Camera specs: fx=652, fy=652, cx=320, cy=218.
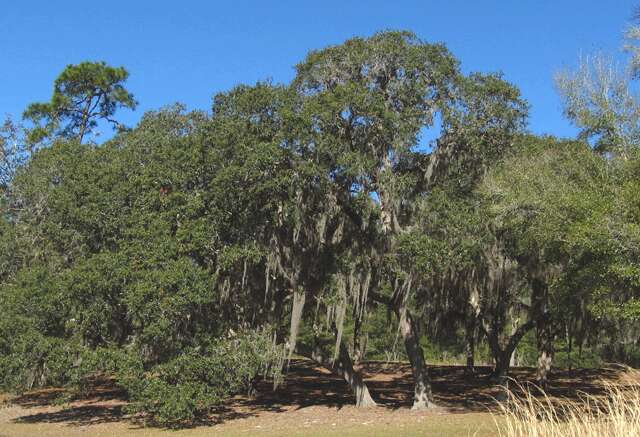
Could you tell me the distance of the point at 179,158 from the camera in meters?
14.1

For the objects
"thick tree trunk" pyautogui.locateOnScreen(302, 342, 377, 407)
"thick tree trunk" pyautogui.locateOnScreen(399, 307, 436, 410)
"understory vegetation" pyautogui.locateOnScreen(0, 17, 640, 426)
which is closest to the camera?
"understory vegetation" pyautogui.locateOnScreen(0, 17, 640, 426)

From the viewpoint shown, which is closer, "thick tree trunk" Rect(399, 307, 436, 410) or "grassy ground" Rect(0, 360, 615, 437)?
"grassy ground" Rect(0, 360, 615, 437)

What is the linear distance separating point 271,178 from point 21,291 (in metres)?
5.98

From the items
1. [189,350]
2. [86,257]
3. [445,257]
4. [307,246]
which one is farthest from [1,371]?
[445,257]

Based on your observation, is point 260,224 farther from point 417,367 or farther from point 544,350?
point 544,350

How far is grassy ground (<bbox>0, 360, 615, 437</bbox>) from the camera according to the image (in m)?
13.8

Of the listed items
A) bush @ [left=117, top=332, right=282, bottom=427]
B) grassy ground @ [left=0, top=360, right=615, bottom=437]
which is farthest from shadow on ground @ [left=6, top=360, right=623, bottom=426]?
bush @ [left=117, top=332, right=282, bottom=427]

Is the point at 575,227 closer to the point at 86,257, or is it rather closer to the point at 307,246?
the point at 307,246

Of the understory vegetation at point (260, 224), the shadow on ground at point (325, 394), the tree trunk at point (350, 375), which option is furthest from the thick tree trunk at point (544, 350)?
the tree trunk at point (350, 375)

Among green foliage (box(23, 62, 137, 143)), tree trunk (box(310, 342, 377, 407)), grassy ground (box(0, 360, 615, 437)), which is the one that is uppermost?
green foliage (box(23, 62, 137, 143))

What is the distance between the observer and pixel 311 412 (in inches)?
660

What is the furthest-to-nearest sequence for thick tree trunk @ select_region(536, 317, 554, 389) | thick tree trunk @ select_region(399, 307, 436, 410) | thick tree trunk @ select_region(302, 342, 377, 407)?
thick tree trunk @ select_region(536, 317, 554, 389) → thick tree trunk @ select_region(302, 342, 377, 407) → thick tree trunk @ select_region(399, 307, 436, 410)

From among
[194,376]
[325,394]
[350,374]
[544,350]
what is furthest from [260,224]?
[544,350]

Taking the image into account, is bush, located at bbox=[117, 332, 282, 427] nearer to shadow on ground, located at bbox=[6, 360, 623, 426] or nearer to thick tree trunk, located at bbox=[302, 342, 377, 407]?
shadow on ground, located at bbox=[6, 360, 623, 426]
